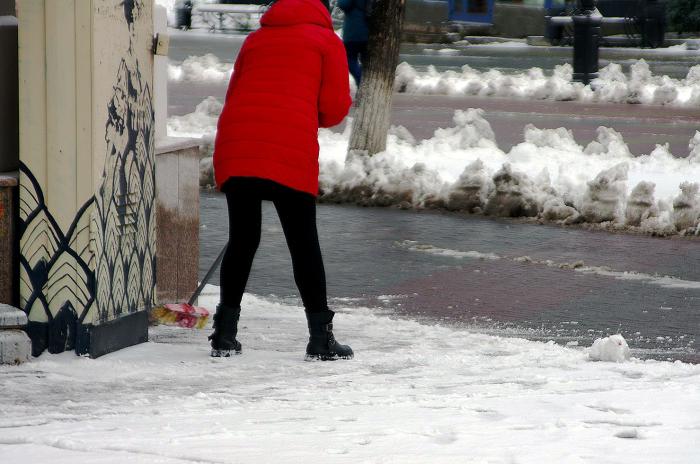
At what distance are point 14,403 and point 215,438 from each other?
0.96 m

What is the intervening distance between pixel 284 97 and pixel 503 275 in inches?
114

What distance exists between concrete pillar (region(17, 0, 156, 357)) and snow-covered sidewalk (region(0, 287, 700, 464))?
8.1 inches

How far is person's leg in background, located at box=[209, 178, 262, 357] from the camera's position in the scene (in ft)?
18.5

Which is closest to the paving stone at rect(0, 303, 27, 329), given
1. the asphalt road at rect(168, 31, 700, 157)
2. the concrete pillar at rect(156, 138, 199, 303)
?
the concrete pillar at rect(156, 138, 199, 303)

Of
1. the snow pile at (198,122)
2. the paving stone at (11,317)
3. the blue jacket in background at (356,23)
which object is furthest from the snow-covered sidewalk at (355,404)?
the blue jacket in background at (356,23)

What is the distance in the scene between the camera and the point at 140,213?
5.89 m

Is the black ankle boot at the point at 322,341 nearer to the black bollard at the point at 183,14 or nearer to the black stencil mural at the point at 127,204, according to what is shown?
the black stencil mural at the point at 127,204

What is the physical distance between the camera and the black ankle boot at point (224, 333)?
19.0ft

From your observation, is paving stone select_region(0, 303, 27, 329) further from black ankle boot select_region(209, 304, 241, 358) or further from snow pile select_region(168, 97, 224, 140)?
snow pile select_region(168, 97, 224, 140)

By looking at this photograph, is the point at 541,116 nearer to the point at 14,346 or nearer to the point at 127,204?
the point at 127,204

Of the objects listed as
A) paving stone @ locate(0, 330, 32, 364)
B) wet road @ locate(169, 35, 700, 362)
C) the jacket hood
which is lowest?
wet road @ locate(169, 35, 700, 362)

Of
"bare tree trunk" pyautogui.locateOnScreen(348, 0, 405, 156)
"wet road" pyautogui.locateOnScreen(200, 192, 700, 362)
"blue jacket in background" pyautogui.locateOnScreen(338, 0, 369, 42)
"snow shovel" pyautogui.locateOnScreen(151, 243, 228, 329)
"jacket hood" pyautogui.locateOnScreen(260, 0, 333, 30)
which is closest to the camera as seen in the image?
"jacket hood" pyautogui.locateOnScreen(260, 0, 333, 30)

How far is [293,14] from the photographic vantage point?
559 centimetres

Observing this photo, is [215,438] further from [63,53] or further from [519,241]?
[519,241]
